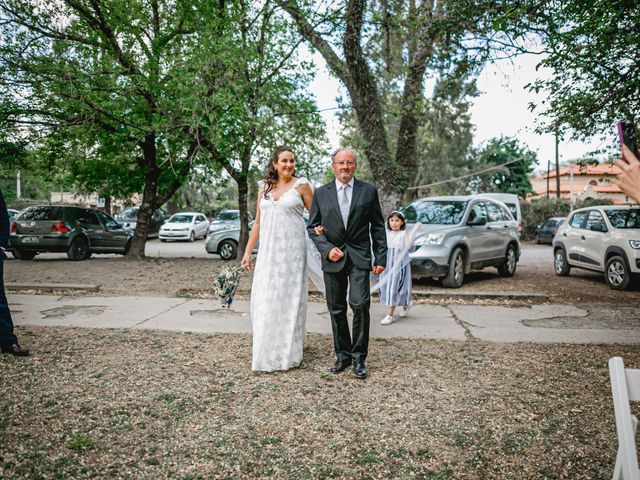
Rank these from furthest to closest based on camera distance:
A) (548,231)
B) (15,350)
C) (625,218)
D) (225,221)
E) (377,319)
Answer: (225,221) → (548,231) → (625,218) → (377,319) → (15,350)

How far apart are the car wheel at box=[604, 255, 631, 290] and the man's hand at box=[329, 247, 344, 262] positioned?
866 cm

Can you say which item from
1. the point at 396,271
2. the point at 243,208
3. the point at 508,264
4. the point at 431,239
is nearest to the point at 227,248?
the point at 243,208

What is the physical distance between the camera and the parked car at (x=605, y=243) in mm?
10828

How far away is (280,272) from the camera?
511cm

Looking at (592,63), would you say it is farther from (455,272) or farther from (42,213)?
(42,213)

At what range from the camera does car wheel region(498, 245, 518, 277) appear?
12.9m

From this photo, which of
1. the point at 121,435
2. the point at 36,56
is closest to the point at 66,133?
the point at 36,56

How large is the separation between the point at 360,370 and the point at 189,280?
746 centimetres

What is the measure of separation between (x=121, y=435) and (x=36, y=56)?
10.9 metres

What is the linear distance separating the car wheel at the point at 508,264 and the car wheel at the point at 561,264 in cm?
129

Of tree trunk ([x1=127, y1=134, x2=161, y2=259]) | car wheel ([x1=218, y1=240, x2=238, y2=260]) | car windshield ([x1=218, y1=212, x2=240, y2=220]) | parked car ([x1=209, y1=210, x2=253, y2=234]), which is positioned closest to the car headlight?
car wheel ([x1=218, y1=240, x2=238, y2=260])

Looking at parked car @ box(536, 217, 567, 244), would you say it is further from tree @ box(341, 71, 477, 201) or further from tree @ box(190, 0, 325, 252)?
tree @ box(190, 0, 325, 252)

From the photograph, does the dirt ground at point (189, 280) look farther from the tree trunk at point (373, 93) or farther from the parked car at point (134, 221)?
the parked car at point (134, 221)

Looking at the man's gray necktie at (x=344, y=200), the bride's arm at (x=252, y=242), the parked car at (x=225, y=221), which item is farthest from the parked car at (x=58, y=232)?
the parked car at (x=225, y=221)
